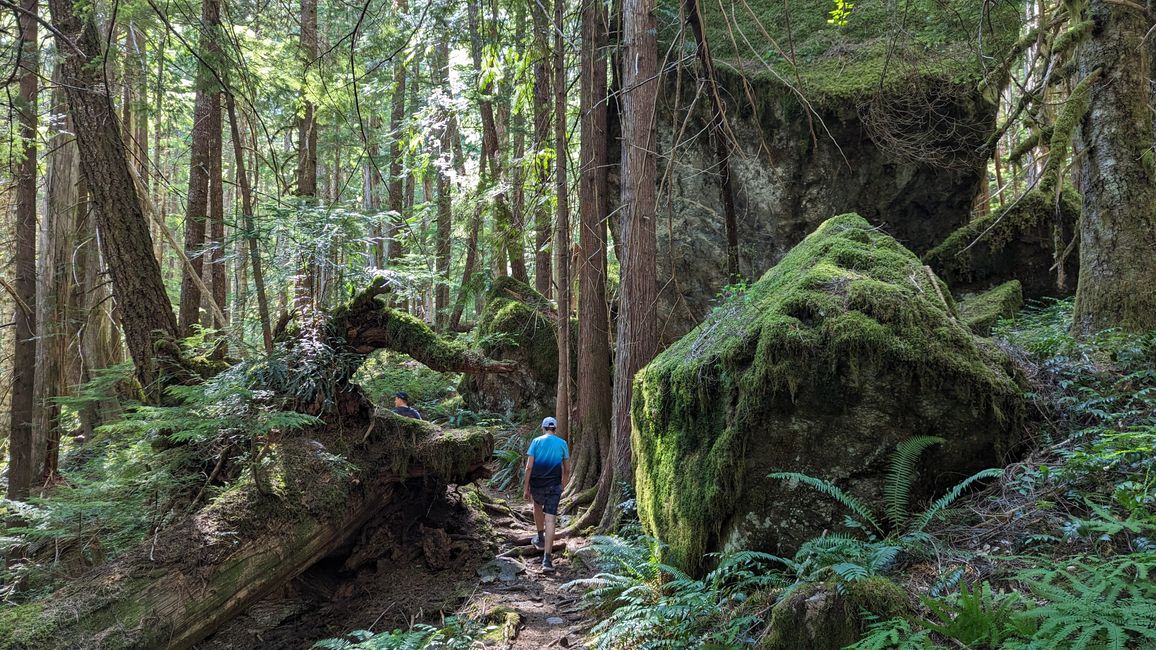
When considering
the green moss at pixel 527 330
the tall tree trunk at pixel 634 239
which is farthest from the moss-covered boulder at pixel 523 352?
the tall tree trunk at pixel 634 239

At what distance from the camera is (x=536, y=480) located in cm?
813

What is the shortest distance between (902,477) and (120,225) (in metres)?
7.81

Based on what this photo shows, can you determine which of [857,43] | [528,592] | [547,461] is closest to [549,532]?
[547,461]

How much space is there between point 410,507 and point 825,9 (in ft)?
35.0

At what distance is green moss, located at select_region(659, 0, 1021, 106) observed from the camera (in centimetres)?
967

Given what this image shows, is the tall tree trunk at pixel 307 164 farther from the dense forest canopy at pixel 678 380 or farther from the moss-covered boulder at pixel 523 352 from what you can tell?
the moss-covered boulder at pixel 523 352

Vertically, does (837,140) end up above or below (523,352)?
above

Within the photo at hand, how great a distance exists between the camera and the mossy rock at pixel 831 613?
3178mm

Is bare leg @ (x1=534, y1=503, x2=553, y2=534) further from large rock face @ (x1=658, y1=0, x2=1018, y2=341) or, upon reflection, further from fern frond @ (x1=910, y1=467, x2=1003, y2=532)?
fern frond @ (x1=910, y1=467, x2=1003, y2=532)

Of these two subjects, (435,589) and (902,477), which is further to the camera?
(435,589)

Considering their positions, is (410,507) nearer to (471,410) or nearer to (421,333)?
(421,333)

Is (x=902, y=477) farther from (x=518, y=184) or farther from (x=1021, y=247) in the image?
(x=518, y=184)

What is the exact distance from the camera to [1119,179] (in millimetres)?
5746

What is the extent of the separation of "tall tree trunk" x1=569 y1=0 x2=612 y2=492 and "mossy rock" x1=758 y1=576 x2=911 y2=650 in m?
5.81
